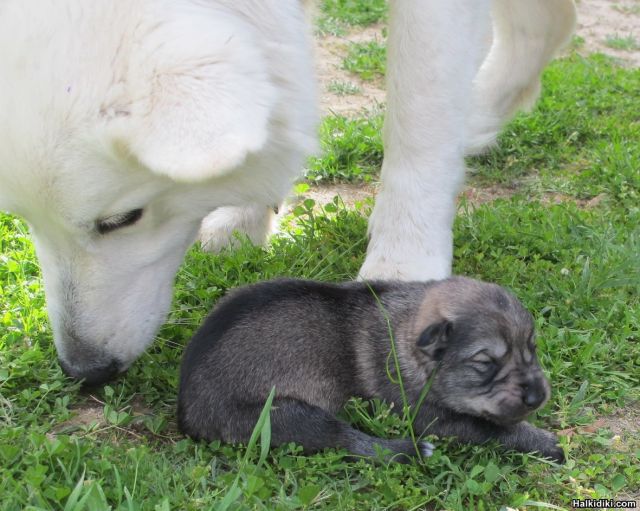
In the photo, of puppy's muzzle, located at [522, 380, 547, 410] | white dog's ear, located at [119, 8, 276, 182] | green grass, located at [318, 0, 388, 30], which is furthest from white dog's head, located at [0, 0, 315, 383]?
green grass, located at [318, 0, 388, 30]

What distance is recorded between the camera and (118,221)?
110 inches

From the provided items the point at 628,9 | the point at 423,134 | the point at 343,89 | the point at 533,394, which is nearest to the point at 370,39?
the point at 343,89

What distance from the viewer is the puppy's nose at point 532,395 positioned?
273cm

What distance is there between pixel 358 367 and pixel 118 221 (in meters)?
0.92

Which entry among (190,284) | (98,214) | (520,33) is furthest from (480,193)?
(98,214)

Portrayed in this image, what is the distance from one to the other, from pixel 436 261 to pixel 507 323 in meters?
0.77

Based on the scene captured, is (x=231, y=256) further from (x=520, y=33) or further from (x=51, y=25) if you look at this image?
(x=520, y=33)

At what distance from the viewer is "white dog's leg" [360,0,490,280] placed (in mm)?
3410

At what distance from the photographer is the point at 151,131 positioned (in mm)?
2279

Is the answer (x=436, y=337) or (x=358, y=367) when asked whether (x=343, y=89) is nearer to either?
(x=358, y=367)

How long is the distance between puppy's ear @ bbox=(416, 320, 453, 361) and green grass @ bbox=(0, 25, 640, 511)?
0.25m

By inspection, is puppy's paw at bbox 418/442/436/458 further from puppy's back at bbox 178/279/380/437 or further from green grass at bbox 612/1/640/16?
green grass at bbox 612/1/640/16

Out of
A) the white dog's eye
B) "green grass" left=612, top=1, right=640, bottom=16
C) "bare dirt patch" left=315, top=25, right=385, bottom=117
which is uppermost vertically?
the white dog's eye

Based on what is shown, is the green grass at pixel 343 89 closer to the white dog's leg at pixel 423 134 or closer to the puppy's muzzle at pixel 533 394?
the white dog's leg at pixel 423 134
